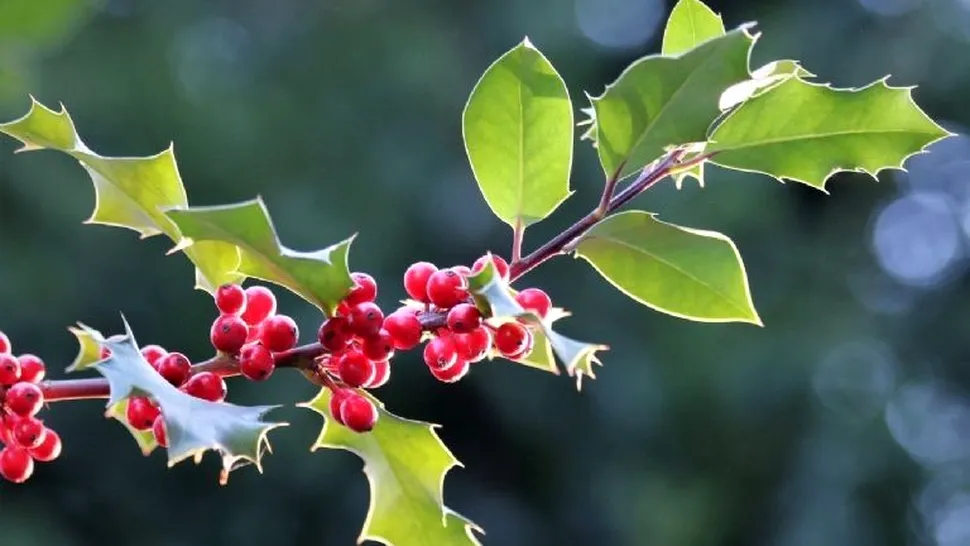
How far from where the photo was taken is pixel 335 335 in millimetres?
794

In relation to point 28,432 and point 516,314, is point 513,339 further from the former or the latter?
point 28,432

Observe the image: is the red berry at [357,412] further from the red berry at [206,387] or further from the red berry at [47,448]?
the red berry at [47,448]

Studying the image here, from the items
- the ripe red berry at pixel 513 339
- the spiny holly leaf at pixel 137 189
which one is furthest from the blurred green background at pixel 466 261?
the ripe red berry at pixel 513 339

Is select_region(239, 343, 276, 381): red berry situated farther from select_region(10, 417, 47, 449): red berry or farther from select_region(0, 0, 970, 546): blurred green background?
select_region(0, 0, 970, 546): blurred green background

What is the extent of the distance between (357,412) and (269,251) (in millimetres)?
128

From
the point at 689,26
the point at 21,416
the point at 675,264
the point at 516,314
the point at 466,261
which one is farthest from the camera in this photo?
the point at 466,261

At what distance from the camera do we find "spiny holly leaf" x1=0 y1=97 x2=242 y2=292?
855mm

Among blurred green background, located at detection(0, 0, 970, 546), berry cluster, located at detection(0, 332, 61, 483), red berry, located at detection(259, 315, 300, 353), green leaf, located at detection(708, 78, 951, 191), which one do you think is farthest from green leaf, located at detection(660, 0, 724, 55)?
blurred green background, located at detection(0, 0, 970, 546)

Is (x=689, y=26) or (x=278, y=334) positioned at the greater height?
(x=689, y=26)

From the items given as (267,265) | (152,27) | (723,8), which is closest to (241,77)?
(152,27)

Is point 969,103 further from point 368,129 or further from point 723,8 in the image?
point 368,129

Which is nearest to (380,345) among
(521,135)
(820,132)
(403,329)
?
(403,329)

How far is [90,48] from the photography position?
570 centimetres

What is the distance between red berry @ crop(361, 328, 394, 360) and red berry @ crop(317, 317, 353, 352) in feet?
0.04
